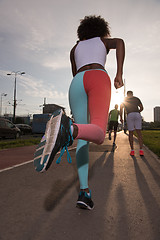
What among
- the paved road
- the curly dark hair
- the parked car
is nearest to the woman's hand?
the curly dark hair

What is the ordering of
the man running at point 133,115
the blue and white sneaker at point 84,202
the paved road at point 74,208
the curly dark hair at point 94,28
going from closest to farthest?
1. the paved road at point 74,208
2. the blue and white sneaker at point 84,202
3. the curly dark hair at point 94,28
4. the man running at point 133,115

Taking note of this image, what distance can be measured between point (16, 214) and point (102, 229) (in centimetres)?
87

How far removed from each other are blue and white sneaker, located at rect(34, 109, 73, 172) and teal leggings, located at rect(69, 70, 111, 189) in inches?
4.7

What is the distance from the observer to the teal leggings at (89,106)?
63.9 inches

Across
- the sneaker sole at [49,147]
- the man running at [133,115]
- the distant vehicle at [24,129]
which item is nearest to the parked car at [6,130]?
the distant vehicle at [24,129]

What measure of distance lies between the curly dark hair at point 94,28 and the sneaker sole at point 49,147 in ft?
4.32

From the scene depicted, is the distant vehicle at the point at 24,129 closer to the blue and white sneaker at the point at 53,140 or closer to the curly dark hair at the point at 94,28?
the curly dark hair at the point at 94,28

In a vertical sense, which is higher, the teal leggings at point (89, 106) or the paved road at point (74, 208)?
the teal leggings at point (89, 106)

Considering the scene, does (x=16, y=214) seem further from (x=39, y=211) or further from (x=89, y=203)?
(x=89, y=203)

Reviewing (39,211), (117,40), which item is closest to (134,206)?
(39,211)

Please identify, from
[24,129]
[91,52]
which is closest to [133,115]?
[91,52]

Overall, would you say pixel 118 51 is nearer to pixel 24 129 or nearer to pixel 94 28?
pixel 94 28

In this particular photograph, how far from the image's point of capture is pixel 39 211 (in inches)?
78.4

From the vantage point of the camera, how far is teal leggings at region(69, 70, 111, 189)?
5.32ft
